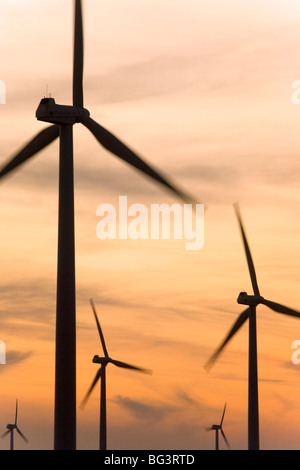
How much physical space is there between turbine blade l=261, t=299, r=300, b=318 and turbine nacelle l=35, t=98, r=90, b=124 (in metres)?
39.7

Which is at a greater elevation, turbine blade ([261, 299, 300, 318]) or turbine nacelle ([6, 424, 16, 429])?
turbine nacelle ([6, 424, 16, 429])

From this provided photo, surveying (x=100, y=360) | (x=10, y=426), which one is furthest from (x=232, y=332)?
(x=10, y=426)

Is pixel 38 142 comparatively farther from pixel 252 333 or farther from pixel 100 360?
pixel 100 360

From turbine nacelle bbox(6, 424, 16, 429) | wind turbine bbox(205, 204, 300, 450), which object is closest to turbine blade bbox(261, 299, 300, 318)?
wind turbine bbox(205, 204, 300, 450)

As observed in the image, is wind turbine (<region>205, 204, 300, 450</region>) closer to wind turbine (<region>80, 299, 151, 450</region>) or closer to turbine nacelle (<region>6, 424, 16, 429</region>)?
wind turbine (<region>80, 299, 151, 450</region>)

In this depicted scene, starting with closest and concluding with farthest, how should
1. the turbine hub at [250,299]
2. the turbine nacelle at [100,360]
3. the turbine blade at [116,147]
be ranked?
the turbine blade at [116,147] → the turbine hub at [250,299] → the turbine nacelle at [100,360]

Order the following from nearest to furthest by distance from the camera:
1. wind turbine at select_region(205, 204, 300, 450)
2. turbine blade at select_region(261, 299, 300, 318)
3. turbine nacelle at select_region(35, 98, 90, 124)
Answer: turbine nacelle at select_region(35, 98, 90, 124) < wind turbine at select_region(205, 204, 300, 450) < turbine blade at select_region(261, 299, 300, 318)

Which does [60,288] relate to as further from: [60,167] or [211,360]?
A: [211,360]

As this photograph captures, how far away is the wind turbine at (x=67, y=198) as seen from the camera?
5494cm

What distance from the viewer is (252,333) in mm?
93875

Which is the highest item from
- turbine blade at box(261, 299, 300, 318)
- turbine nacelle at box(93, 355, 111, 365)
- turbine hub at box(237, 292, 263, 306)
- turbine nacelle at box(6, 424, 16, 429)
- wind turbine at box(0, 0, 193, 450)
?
turbine nacelle at box(6, 424, 16, 429)

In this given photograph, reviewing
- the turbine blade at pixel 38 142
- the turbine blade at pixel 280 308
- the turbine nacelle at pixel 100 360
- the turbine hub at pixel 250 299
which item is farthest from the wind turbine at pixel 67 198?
the turbine nacelle at pixel 100 360

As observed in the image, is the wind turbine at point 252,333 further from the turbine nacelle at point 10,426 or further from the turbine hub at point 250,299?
the turbine nacelle at point 10,426

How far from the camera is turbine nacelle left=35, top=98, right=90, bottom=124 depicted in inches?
2355
